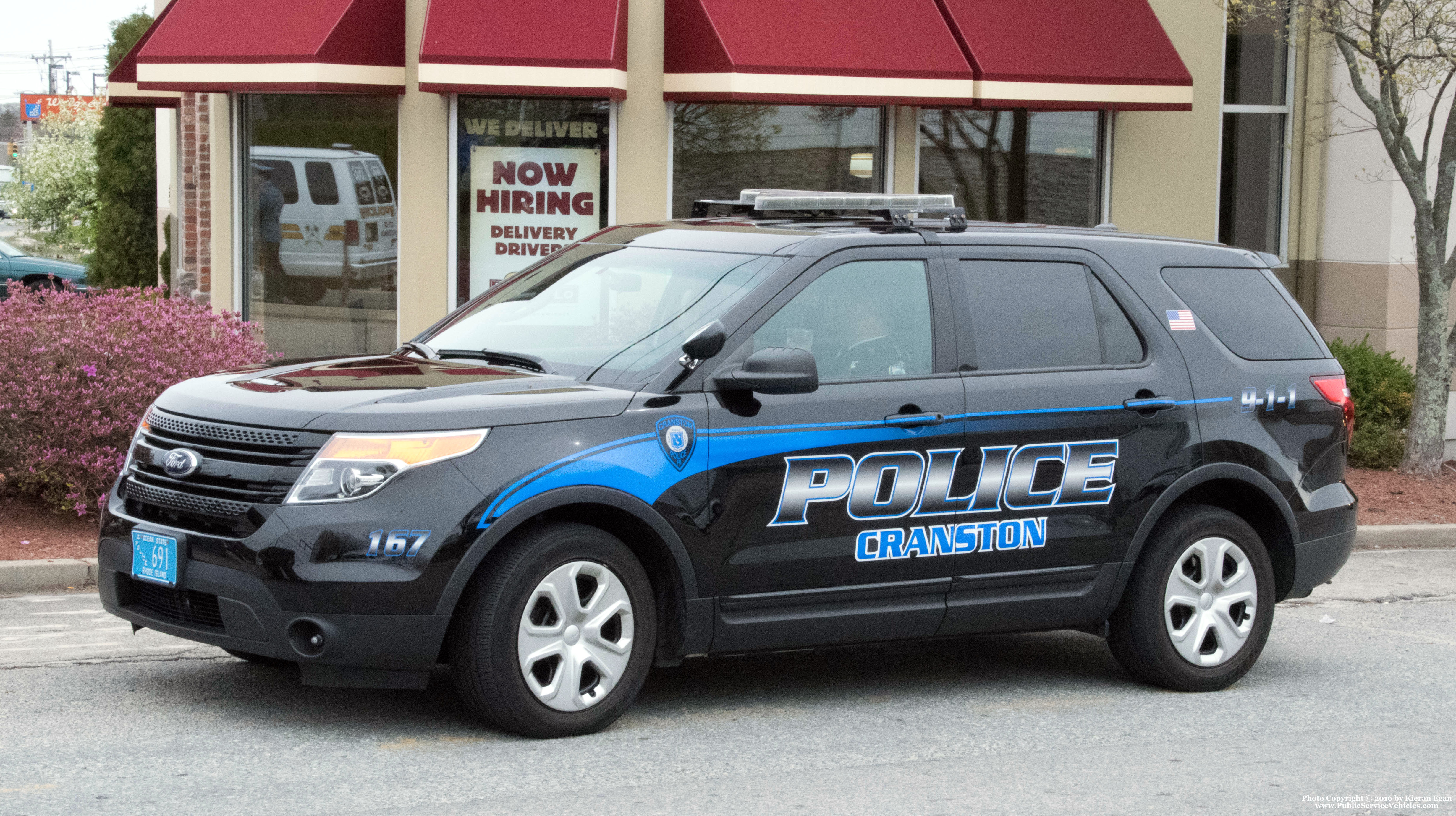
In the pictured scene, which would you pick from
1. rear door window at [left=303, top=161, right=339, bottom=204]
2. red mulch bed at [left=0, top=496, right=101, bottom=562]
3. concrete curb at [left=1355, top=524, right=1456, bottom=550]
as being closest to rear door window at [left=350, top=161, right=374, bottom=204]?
rear door window at [left=303, top=161, right=339, bottom=204]

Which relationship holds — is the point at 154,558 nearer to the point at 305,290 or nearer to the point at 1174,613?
the point at 1174,613

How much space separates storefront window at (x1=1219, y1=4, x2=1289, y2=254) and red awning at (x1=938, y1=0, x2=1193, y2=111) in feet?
5.61

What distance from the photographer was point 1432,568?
10.4 meters

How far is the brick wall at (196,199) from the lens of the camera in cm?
1573

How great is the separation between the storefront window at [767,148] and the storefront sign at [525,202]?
2.54 ft

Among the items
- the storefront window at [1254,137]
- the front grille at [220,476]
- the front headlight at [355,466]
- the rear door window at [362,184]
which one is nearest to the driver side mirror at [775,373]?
the front headlight at [355,466]

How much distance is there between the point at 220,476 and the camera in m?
5.47

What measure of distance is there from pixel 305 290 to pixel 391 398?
32.1 ft

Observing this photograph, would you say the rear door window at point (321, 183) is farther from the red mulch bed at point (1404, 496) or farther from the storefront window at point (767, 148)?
the red mulch bed at point (1404, 496)

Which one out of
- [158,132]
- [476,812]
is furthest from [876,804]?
[158,132]

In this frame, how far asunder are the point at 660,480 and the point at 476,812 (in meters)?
1.30

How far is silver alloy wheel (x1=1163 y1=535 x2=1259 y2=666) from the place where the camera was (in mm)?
6715

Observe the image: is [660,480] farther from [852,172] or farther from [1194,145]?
[1194,145]

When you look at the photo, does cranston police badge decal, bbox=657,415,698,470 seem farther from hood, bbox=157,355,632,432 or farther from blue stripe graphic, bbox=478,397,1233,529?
hood, bbox=157,355,632,432
